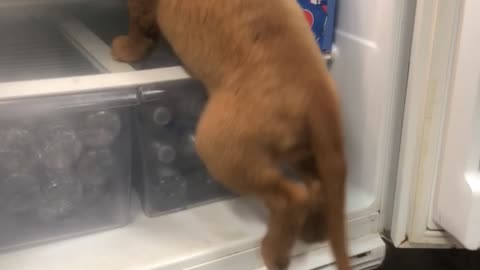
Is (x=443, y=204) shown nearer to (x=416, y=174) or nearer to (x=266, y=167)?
(x=416, y=174)

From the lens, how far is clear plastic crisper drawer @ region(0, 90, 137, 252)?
830 millimetres

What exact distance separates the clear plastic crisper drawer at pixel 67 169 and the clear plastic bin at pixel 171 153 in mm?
31

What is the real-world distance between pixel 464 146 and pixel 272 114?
0.99 feet

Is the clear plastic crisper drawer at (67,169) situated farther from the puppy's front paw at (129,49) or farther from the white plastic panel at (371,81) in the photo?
the white plastic panel at (371,81)

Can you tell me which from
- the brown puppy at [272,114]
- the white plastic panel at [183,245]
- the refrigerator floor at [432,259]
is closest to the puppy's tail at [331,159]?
the brown puppy at [272,114]

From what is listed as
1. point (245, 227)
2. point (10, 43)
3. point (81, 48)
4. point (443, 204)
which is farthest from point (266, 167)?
point (10, 43)

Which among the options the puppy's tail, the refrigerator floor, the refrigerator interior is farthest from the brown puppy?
the refrigerator floor

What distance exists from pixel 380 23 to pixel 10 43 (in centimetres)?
64

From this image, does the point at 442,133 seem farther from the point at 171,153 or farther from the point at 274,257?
the point at 171,153

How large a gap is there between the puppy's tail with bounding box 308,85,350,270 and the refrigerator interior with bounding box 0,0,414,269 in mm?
160

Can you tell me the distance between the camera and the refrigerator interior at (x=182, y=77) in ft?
2.75

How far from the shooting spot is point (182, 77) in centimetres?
84

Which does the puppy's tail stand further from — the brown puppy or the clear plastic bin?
the clear plastic bin

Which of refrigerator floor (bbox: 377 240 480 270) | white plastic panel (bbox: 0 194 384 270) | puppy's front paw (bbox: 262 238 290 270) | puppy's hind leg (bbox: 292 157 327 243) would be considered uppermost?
puppy's hind leg (bbox: 292 157 327 243)
